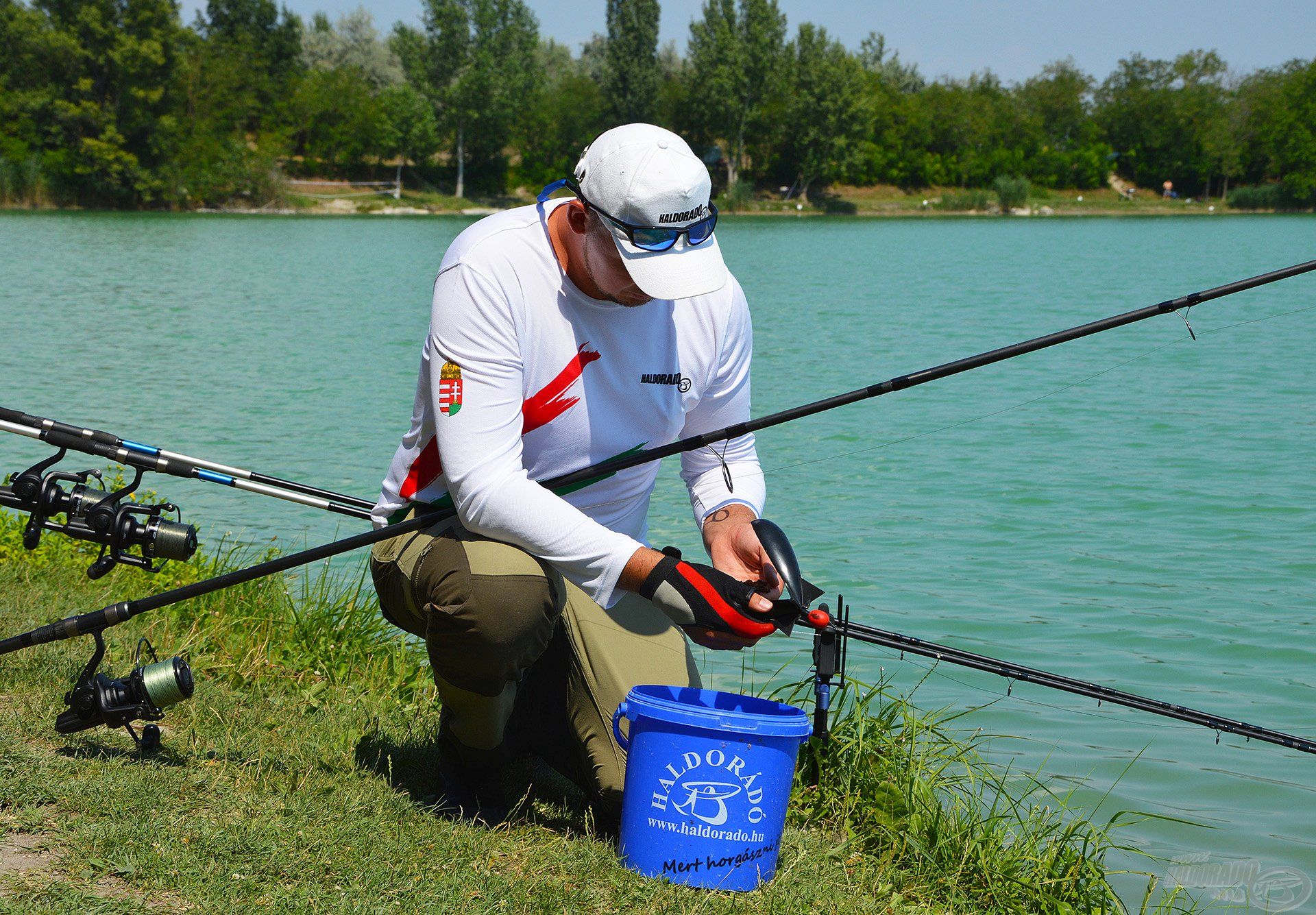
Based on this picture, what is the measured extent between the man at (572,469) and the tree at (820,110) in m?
70.5

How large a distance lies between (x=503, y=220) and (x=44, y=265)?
2325 cm

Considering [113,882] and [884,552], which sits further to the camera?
[884,552]

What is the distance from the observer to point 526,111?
69250 millimetres

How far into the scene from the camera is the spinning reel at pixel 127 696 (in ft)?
9.25

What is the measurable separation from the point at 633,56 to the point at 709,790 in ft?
226

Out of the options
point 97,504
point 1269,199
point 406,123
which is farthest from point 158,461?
point 1269,199

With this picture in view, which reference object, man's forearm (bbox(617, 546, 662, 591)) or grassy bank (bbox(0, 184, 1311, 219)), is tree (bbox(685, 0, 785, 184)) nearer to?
grassy bank (bbox(0, 184, 1311, 219))

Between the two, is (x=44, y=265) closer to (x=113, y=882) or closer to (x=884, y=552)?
(x=884, y=552)

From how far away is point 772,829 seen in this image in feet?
8.45

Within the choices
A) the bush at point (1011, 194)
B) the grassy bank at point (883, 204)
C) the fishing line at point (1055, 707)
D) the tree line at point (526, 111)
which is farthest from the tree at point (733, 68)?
the fishing line at point (1055, 707)

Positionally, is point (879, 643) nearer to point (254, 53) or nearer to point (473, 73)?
point (473, 73)

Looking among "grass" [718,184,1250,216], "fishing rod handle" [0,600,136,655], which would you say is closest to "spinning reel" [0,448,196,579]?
"fishing rod handle" [0,600,136,655]

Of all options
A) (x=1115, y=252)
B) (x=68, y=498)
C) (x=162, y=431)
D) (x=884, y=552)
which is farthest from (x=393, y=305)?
(x=1115, y=252)

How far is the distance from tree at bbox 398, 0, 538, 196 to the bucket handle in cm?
6563
